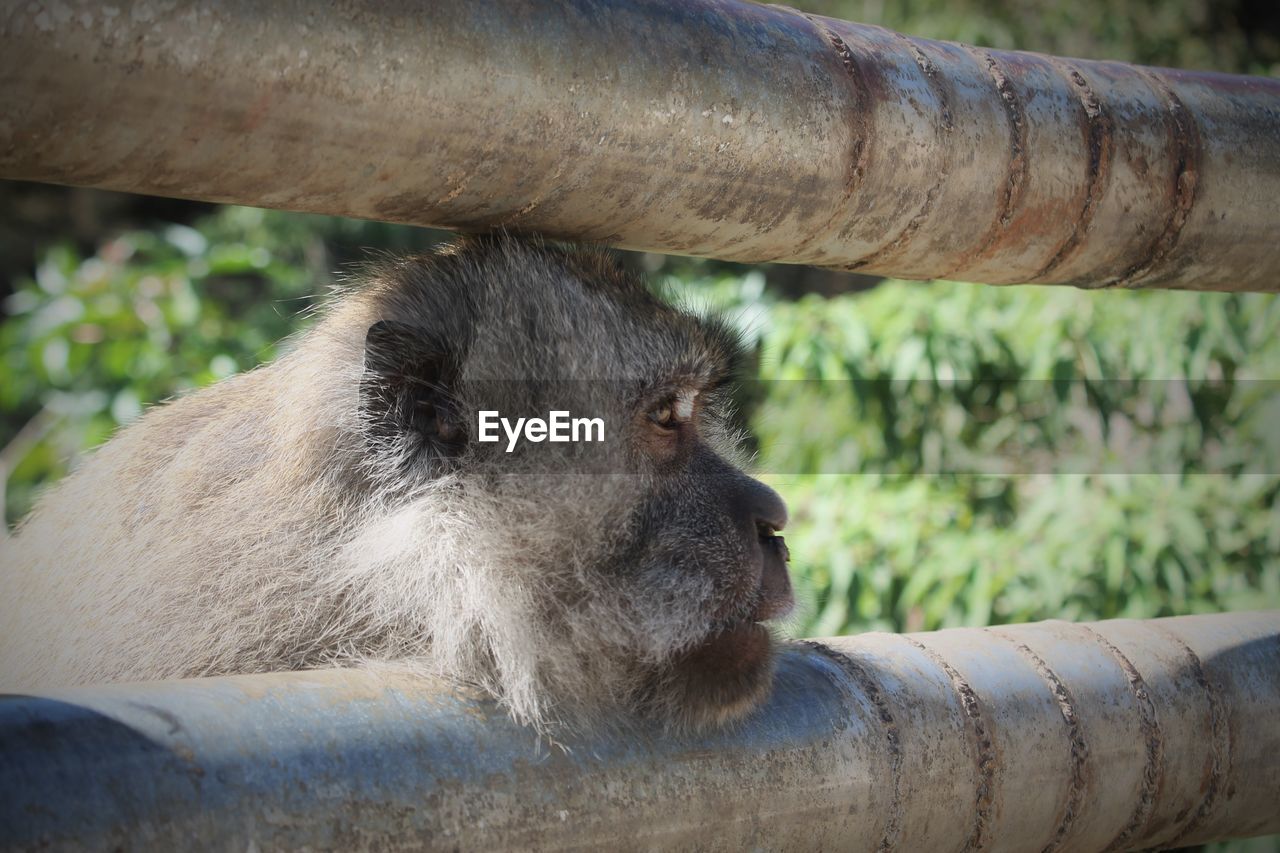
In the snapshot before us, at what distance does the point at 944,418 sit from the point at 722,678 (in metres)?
3.52

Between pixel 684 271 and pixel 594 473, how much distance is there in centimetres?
620

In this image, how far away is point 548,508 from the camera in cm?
177

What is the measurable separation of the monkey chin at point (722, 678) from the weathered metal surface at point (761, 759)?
0.04 metres

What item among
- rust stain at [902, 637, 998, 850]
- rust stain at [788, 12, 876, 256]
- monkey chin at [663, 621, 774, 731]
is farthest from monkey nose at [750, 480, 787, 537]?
rust stain at [788, 12, 876, 256]

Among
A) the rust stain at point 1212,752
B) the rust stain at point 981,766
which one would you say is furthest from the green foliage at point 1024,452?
the rust stain at point 981,766

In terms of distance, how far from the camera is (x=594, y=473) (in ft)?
5.98

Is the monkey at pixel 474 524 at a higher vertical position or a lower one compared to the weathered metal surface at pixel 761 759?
higher

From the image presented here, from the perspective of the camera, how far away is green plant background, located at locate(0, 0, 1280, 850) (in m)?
4.11

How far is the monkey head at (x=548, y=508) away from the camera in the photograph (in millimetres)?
1702

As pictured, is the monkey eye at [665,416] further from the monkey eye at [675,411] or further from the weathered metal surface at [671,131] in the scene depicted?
the weathered metal surface at [671,131]

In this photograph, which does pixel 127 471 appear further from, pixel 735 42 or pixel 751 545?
pixel 735 42

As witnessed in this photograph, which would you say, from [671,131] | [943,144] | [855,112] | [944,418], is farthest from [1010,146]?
[944,418]

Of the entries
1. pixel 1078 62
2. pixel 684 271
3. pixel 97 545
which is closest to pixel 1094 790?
pixel 1078 62

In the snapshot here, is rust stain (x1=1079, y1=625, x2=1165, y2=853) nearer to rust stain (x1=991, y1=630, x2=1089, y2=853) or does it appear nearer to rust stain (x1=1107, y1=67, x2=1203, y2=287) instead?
rust stain (x1=991, y1=630, x2=1089, y2=853)
